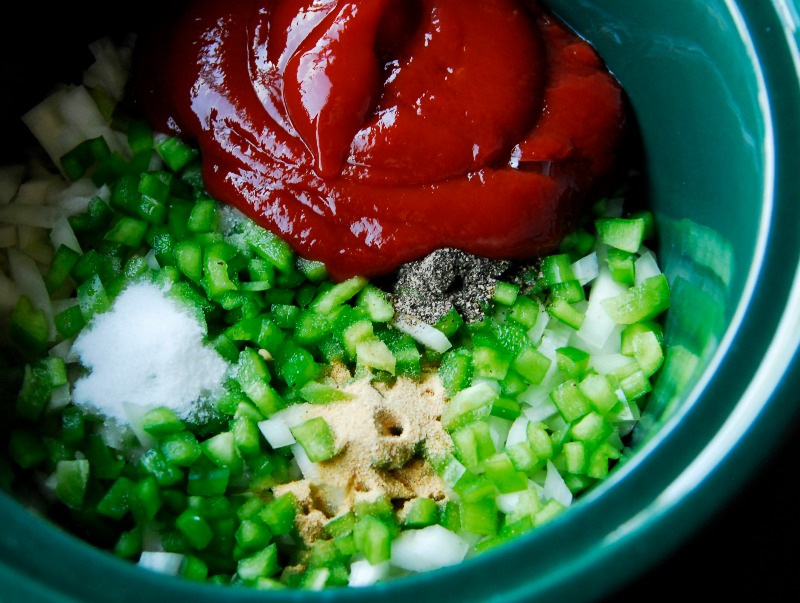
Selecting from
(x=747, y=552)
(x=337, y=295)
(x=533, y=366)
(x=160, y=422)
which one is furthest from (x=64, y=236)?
(x=747, y=552)

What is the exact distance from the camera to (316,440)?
5.01ft

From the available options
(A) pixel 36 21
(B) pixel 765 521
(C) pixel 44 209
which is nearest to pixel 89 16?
(A) pixel 36 21

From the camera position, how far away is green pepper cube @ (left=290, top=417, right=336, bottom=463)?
1.53 m

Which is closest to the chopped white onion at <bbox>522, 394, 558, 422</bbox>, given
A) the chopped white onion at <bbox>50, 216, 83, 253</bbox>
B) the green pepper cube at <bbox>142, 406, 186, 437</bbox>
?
the green pepper cube at <bbox>142, 406, 186, 437</bbox>

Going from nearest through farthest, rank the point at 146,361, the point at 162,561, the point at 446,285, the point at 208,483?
the point at 162,561 → the point at 208,483 → the point at 146,361 → the point at 446,285

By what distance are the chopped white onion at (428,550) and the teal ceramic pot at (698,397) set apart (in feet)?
1.21

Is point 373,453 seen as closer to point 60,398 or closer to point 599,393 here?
point 599,393

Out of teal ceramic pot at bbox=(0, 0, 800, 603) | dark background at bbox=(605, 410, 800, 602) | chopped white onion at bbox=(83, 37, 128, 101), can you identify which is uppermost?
chopped white onion at bbox=(83, 37, 128, 101)

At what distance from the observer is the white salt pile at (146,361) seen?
1.59m

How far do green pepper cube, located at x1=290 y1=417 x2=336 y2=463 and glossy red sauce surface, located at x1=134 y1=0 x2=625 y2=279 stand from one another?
373 mm

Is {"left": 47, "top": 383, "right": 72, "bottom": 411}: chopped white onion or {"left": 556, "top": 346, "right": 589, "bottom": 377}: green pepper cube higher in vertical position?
{"left": 47, "top": 383, "right": 72, "bottom": 411}: chopped white onion

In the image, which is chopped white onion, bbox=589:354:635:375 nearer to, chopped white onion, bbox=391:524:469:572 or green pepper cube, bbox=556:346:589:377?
green pepper cube, bbox=556:346:589:377

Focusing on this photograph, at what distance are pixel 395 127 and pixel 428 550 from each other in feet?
2.75

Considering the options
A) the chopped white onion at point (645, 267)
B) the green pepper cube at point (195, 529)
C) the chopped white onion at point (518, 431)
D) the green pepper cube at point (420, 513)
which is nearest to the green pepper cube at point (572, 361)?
the chopped white onion at point (518, 431)
